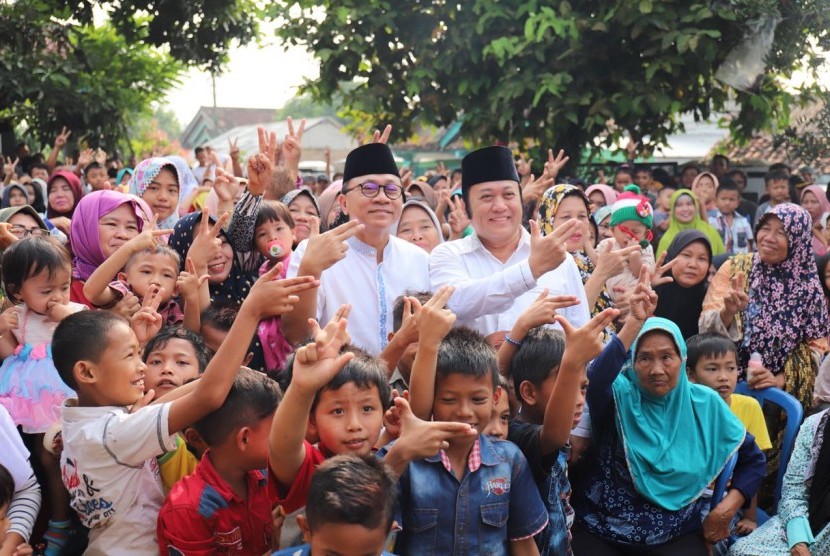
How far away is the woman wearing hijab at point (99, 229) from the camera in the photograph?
4297mm

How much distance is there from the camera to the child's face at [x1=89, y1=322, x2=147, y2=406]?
9.46 feet

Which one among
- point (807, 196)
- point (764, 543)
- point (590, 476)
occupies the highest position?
point (807, 196)

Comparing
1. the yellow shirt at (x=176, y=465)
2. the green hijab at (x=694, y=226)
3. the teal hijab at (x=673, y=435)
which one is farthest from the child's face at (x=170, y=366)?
the green hijab at (x=694, y=226)

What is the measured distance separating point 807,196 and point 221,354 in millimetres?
8373

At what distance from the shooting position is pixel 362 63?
519 inches

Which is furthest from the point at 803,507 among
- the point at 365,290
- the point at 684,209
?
the point at 684,209

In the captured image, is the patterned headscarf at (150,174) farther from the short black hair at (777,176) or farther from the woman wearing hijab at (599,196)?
the short black hair at (777,176)

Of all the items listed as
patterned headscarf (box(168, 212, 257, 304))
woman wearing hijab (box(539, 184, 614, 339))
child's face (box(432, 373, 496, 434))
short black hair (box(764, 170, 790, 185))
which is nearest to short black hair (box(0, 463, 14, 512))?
child's face (box(432, 373, 496, 434))

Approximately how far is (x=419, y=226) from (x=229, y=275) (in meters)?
1.26

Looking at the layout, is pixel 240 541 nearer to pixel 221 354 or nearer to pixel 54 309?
pixel 221 354

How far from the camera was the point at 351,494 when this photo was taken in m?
2.47

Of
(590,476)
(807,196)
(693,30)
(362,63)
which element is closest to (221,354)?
(590,476)

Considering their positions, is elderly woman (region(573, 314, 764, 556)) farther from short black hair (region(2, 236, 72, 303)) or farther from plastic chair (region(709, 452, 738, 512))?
short black hair (region(2, 236, 72, 303))

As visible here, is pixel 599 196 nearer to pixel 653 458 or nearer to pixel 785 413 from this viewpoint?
pixel 785 413
